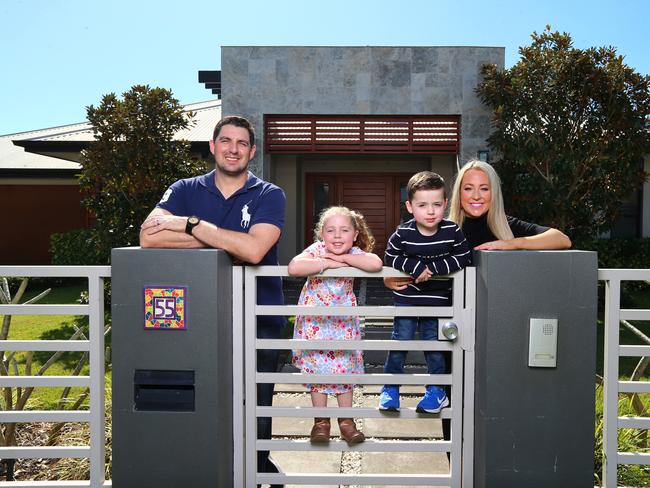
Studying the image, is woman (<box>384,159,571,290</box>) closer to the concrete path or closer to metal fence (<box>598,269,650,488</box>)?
metal fence (<box>598,269,650,488</box>)

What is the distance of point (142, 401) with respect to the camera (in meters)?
2.26

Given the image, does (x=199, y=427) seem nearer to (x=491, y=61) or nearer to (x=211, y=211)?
(x=211, y=211)

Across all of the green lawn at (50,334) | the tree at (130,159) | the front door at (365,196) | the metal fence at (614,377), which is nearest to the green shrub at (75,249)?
the green lawn at (50,334)

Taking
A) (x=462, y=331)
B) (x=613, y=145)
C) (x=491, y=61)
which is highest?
(x=491, y=61)

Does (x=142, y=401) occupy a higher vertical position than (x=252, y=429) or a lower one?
higher

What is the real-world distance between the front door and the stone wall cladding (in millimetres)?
2581

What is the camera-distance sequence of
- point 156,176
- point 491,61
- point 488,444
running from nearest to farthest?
point 488,444
point 156,176
point 491,61

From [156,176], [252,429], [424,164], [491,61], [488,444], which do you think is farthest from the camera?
[424,164]

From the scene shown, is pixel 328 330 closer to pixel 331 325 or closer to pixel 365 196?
pixel 331 325

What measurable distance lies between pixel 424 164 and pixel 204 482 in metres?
9.15

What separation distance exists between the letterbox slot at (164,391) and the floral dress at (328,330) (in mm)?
538

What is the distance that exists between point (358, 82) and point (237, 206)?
6332mm

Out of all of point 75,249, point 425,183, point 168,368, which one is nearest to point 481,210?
point 425,183

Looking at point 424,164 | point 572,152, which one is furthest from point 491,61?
point 424,164
